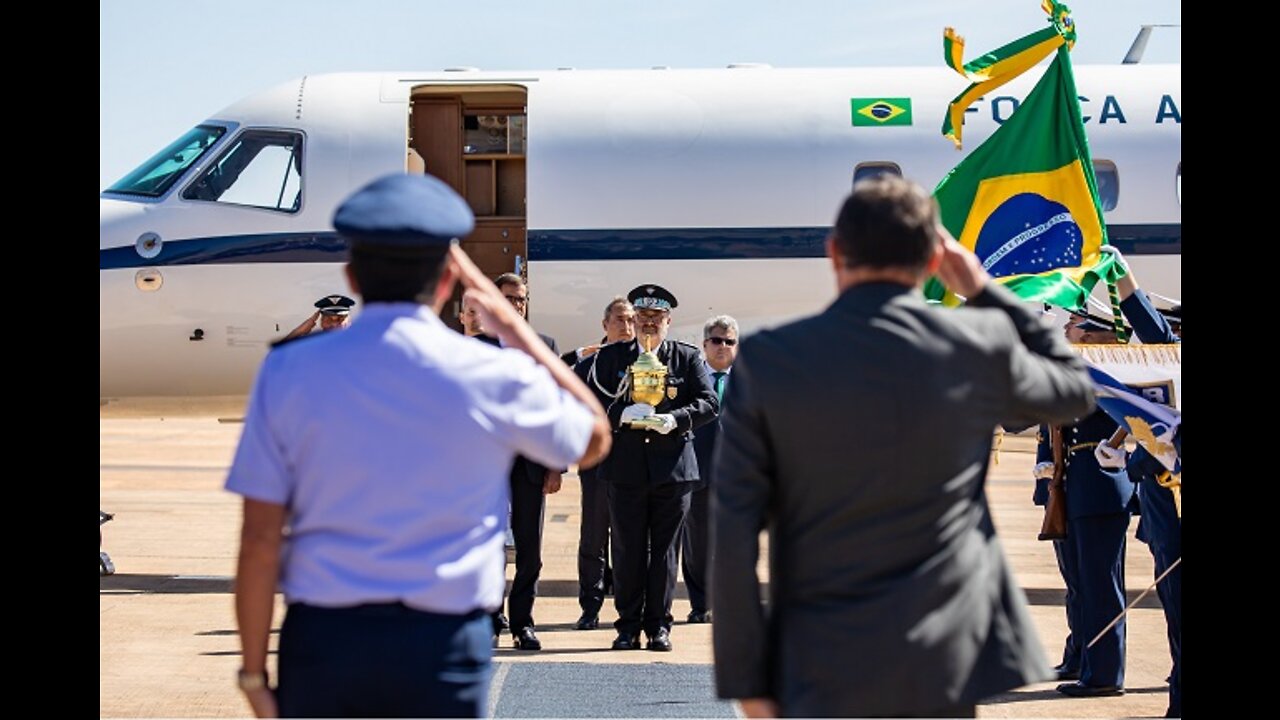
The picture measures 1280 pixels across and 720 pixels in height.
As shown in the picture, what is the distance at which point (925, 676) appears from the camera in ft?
10.1

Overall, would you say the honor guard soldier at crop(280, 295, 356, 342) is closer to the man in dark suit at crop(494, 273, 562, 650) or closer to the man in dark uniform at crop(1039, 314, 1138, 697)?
the man in dark suit at crop(494, 273, 562, 650)

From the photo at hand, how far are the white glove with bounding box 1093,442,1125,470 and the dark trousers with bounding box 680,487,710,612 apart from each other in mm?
2593

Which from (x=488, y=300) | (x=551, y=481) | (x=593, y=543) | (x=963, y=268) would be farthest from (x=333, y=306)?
(x=963, y=268)

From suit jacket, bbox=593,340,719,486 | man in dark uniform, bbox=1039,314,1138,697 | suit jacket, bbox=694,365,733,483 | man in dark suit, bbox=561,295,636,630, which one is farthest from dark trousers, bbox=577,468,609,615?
man in dark uniform, bbox=1039,314,1138,697

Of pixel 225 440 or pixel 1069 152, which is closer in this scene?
pixel 1069 152

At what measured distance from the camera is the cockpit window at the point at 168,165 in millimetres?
12492

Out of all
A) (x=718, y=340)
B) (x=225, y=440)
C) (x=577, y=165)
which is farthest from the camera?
(x=225, y=440)

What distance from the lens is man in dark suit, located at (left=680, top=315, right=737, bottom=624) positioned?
916 cm

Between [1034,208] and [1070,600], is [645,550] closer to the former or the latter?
[1070,600]

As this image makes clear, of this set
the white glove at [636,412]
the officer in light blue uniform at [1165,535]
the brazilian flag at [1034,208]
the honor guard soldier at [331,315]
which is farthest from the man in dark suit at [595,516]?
the officer in light blue uniform at [1165,535]

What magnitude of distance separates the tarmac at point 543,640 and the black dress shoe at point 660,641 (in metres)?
0.09
